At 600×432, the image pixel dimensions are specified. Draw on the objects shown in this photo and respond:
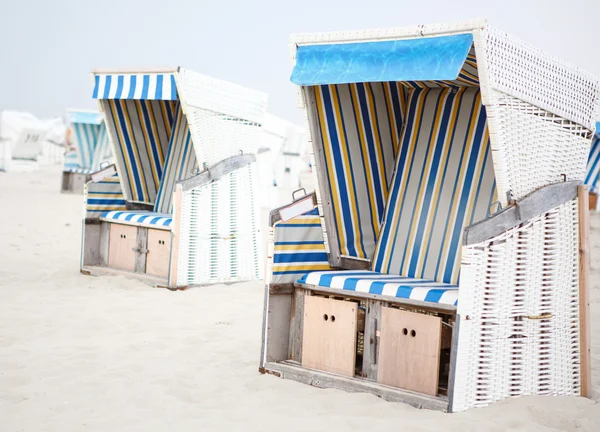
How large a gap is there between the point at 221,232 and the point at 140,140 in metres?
1.46

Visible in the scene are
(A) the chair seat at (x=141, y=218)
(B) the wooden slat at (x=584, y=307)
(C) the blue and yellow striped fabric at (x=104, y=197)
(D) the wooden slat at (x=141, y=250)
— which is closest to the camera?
(B) the wooden slat at (x=584, y=307)

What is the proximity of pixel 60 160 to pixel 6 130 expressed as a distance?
430 inches

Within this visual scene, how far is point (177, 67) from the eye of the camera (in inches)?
226

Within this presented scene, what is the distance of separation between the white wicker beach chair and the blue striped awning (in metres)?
2.10

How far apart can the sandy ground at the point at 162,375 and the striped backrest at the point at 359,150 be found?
91cm

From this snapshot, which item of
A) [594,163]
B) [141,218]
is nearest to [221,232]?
[141,218]

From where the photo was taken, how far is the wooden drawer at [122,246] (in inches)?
249

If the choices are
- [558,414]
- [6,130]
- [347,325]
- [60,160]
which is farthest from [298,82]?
[60,160]

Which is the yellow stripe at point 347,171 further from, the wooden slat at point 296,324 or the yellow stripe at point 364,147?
the wooden slat at point 296,324

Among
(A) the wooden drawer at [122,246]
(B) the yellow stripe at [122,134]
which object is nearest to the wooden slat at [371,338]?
(A) the wooden drawer at [122,246]

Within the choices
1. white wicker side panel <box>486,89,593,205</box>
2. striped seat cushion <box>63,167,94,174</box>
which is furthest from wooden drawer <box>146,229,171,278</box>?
striped seat cushion <box>63,167,94,174</box>

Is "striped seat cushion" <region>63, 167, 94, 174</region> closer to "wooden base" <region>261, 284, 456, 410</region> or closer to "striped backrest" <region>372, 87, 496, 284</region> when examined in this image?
"striped backrest" <region>372, 87, 496, 284</region>

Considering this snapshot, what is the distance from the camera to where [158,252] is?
20.0 feet

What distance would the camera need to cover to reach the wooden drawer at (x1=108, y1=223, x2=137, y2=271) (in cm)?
632
